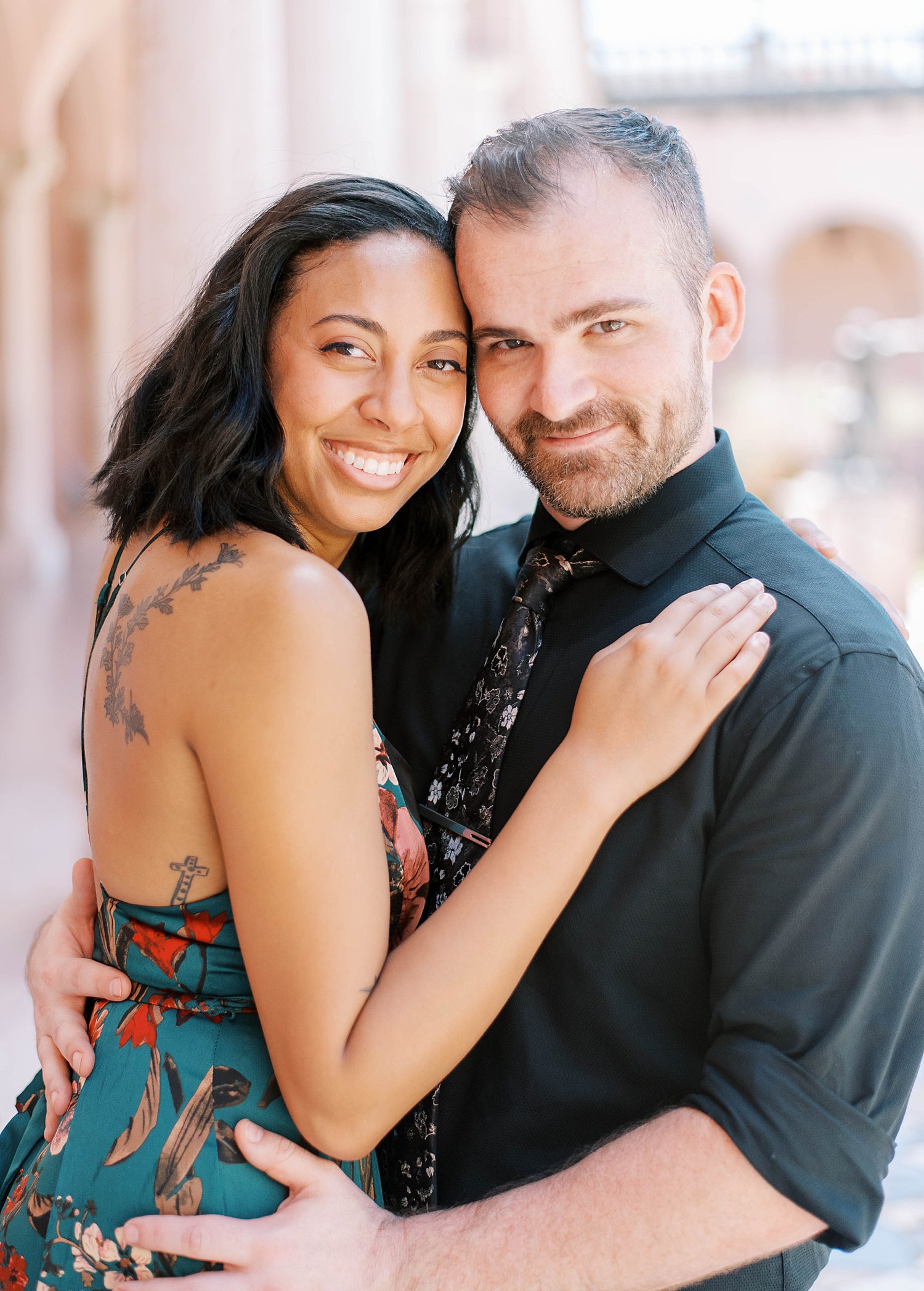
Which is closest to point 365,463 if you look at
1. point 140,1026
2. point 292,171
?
point 140,1026

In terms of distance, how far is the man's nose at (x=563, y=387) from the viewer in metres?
1.86

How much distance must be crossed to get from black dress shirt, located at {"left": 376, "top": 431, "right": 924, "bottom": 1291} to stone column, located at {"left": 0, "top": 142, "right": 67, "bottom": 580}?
1299cm

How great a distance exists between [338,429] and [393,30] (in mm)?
4130

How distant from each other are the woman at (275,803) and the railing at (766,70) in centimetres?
2591

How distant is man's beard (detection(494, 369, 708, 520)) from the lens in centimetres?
188

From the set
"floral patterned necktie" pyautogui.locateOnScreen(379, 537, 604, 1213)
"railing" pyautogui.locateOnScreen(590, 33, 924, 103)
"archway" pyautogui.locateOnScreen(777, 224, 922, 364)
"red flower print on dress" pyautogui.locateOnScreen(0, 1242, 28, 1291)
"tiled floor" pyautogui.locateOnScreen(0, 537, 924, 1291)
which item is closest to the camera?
"red flower print on dress" pyautogui.locateOnScreen(0, 1242, 28, 1291)

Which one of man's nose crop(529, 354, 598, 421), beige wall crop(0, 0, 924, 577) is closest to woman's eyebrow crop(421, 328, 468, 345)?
man's nose crop(529, 354, 598, 421)

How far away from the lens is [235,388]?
187 cm

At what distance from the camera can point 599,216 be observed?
5.98 feet

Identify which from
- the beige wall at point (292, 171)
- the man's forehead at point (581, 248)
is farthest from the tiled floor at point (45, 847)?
the man's forehead at point (581, 248)

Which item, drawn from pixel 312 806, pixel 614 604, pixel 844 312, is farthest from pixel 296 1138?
pixel 844 312

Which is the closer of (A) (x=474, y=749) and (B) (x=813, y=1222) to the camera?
(B) (x=813, y=1222)

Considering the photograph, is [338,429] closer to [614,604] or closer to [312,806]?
[614,604]

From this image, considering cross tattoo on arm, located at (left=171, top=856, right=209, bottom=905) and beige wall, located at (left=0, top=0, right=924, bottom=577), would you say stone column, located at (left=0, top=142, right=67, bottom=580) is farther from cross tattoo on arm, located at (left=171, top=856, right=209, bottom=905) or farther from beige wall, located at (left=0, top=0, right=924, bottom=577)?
cross tattoo on arm, located at (left=171, top=856, right=209, bottom=905)
